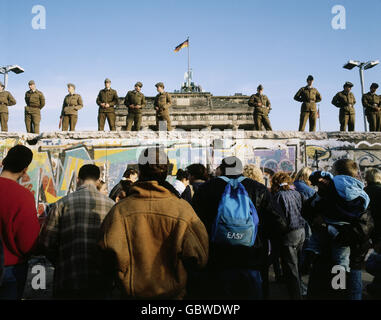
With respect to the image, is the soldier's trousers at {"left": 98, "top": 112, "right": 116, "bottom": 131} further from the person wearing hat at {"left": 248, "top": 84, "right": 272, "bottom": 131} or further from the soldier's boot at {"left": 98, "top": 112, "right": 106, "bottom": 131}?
the person wearing hat at {"left": 248, "top": 84, "right": 272, "bottom": 131}

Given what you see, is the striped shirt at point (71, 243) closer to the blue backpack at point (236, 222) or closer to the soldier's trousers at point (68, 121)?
the blue backpack at point (236, 222)

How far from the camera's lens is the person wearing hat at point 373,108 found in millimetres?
10242

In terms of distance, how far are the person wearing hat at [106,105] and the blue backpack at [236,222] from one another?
787 cm

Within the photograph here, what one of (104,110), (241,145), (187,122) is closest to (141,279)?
(241,145)

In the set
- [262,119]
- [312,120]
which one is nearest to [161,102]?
[262,119]

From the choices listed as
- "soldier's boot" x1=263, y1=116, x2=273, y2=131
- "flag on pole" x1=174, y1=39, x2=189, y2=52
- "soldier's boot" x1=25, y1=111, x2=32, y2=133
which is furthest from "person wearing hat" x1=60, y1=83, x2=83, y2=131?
"flag on pole" x1=174, y1=39, x2=189, y2=52

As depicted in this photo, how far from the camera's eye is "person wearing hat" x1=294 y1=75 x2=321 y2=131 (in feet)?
32.8

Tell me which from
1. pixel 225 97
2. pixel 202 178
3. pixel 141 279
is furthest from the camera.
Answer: pixel 225 97

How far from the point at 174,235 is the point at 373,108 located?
405 inches

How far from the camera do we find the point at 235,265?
9.27 ft

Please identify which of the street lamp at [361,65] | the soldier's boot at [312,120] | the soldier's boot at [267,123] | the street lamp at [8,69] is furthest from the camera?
the street lamp at [361,65]

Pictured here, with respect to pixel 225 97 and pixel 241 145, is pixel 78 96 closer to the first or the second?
pixel 241 145

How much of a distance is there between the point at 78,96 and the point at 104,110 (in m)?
1.01

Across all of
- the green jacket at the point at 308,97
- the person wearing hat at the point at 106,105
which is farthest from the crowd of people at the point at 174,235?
the person wearing hat at the point at 106,105
